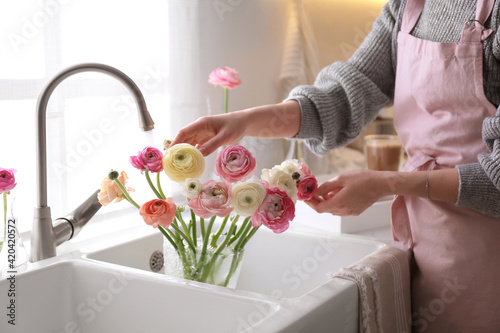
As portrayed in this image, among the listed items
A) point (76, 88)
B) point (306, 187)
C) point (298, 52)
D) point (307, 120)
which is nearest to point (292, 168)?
point (306, 187)

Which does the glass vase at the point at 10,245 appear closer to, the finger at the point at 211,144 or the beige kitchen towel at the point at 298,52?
the finger at the point at 211,144

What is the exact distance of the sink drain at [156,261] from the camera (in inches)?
49.8

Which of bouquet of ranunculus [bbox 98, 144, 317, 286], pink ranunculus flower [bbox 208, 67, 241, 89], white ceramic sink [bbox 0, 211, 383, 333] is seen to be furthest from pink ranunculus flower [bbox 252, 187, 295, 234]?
pink ranunculus flower [bbox 208, 67, 241, 89]

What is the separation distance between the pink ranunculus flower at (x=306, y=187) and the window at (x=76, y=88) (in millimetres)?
284

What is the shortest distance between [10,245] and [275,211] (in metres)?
0.45

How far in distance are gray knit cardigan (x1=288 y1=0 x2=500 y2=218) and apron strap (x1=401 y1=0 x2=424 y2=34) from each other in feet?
0.03

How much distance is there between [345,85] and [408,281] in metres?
0.41

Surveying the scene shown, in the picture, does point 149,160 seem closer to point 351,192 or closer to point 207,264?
point 207,264

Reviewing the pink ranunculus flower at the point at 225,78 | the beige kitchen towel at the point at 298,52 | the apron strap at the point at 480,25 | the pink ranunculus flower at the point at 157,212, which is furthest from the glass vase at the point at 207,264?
the beige kitchen towel at the point at 298,52

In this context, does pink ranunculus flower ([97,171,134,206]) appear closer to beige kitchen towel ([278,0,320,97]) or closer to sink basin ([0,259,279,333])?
sink basin ([0,259,279,333])

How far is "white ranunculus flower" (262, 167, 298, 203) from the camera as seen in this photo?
93 cm

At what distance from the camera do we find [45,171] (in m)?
1.04

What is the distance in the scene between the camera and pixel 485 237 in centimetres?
108

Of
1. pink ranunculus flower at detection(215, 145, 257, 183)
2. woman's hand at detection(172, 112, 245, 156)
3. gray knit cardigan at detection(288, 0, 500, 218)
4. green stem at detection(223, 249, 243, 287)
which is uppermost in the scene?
gray knit cardigan at detection(288, 0, 500, 218)
